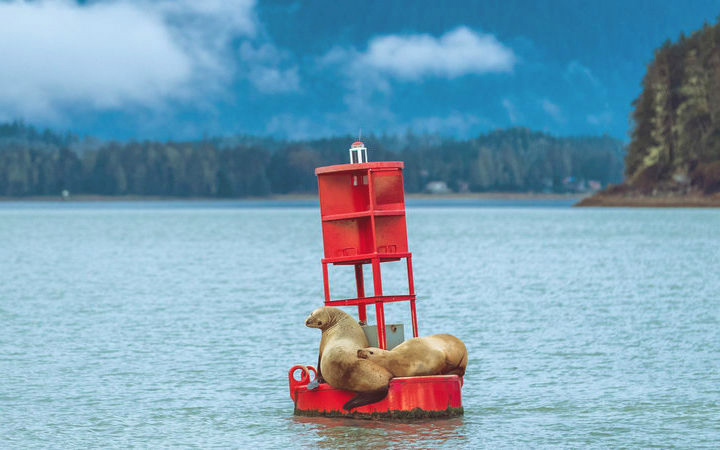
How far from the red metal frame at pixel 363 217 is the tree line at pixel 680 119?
135m

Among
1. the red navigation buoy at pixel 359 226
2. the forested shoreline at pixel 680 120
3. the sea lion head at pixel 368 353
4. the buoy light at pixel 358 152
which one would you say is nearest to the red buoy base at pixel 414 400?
the red navigation buoy at pixel 359 226

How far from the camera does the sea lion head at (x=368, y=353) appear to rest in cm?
1751

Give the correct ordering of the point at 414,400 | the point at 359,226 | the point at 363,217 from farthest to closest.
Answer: the point at 359,226
the point at 363,217
the point at 414,400

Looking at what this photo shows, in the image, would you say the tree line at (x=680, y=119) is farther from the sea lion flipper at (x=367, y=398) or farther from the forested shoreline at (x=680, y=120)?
the sea lion flipper at (x=367, y=398)

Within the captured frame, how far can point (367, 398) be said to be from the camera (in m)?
17.6

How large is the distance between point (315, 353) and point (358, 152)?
10.3m

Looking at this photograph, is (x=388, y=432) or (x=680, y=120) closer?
(x=388, y=432)

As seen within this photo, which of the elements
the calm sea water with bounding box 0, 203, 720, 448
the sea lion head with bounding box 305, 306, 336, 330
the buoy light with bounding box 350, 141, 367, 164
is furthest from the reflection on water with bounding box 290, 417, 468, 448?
the buoy light with bounding box 350, 141, 367, 164

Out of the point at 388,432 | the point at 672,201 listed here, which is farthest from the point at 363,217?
the point at 672,201

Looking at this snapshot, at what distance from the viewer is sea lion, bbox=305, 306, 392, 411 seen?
17.4 m

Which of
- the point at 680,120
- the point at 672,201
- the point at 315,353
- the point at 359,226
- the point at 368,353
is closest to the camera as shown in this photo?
the point at 368,353

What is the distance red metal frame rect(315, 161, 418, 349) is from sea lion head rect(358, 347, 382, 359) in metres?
0.80

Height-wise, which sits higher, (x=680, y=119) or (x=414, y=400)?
(x=680, y=119)

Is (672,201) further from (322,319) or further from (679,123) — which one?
(322,319)
